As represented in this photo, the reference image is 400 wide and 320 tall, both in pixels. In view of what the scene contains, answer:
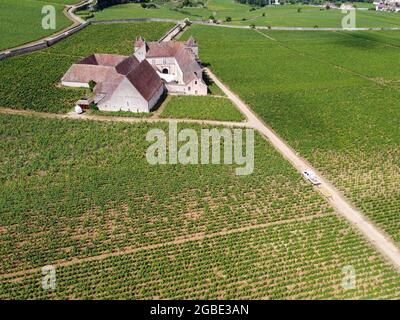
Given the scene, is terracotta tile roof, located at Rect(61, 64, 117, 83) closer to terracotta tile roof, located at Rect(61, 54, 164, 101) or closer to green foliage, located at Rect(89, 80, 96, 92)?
terracotta tile roof, located at Rect(61, 54, 164, 101)

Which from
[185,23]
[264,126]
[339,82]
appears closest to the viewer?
[264,126]

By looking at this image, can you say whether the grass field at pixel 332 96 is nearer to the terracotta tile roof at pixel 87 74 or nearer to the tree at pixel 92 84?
the terracotta tile roof at pixel 87 74

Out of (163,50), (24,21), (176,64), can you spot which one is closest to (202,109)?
(176,64)

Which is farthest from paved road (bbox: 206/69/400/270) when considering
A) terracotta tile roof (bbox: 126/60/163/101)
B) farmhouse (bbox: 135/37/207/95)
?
terracotta tile roof (bbox: 126/60/163/101)

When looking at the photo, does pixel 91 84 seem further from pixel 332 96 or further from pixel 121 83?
pixel 332 96

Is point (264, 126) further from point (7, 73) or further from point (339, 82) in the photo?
point (7, 73)

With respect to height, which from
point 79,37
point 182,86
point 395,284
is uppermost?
point 79,37

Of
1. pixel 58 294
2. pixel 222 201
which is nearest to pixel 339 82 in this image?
pixel 222 201
